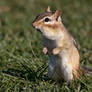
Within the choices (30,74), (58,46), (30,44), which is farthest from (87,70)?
(30,44)

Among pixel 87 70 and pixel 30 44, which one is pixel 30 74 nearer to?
pixel 87 70

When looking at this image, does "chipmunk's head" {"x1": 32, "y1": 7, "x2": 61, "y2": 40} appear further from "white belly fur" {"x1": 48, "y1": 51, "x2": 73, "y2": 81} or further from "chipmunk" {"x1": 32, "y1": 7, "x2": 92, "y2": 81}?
"white belly fur" {"x1": 48, "y1": 51, "x2": 73, "y2": 81}

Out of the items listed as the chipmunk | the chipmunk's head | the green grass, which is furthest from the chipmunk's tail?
the chipmunk's head

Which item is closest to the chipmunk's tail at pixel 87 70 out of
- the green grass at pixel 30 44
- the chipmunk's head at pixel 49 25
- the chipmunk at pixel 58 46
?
the green grass at pixel 30 44

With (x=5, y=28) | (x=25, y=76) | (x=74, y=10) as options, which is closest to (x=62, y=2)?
(x=74, y=10)

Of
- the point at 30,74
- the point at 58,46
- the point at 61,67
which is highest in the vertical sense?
the point at 58,46

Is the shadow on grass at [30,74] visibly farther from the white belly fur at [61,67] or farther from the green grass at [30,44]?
the white belly fur at [61,67]
